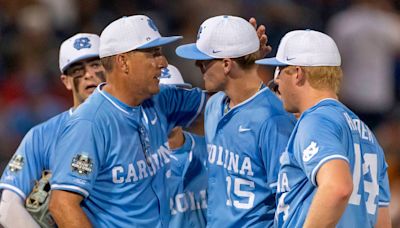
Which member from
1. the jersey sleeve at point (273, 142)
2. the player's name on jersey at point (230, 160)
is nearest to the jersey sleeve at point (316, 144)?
the jersey sleeve at point (273, 142)

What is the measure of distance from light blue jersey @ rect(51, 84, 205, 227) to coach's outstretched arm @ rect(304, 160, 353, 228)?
48.9 inches

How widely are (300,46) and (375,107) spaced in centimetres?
484

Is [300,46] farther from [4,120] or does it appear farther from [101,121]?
[4,120]

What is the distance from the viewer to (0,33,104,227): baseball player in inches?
247

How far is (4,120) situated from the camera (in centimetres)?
995

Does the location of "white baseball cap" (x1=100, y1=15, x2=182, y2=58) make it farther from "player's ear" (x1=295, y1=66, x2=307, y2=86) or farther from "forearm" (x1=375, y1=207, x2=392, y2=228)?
"forearm" (x1=375, y1=207, x2=392, y2=228)

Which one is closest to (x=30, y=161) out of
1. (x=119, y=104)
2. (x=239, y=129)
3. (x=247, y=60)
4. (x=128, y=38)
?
(x=119, y=104)

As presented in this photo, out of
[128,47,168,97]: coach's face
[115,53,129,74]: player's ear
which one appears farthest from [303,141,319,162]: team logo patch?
[115,53,129,74]: player's ear

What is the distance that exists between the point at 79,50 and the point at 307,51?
75.6 inches

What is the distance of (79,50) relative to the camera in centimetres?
682

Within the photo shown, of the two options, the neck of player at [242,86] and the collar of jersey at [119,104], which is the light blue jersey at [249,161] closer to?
the neck of player at [242,86]

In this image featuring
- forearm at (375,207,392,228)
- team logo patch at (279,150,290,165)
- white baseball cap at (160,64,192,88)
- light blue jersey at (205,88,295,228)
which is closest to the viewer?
team logo patch at (279,150,290,165)

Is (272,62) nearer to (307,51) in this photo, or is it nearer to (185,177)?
(307,51)

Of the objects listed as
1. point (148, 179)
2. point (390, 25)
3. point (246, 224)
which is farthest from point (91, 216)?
point (390, 25)
